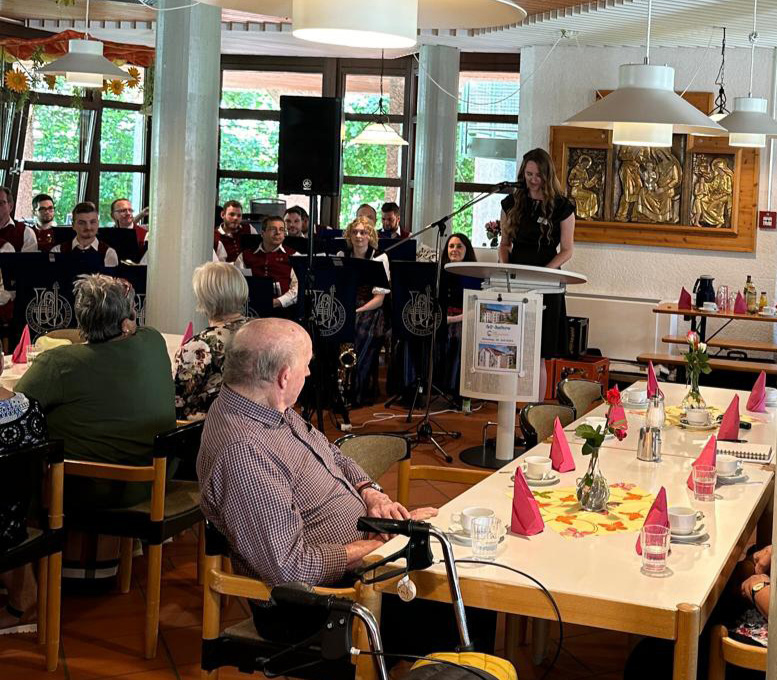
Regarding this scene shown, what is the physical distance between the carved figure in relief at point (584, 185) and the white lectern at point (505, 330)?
168 inches

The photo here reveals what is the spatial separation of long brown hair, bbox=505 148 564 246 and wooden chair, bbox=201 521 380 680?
434 cm

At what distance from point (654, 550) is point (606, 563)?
0.40 feet

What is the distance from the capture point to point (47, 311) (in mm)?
7750

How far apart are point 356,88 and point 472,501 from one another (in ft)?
39.4

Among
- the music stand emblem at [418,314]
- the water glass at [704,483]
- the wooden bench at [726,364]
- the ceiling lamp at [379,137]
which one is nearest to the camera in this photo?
the water glass at [704,483]

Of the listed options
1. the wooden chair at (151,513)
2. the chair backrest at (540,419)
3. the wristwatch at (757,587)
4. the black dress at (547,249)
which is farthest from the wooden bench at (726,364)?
the wristwatch at (757,587)

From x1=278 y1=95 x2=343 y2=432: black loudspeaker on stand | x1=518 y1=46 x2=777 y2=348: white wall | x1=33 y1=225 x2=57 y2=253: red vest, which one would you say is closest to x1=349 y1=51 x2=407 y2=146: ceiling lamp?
x1=518 y1=46 x2=777 y2=348: white wall

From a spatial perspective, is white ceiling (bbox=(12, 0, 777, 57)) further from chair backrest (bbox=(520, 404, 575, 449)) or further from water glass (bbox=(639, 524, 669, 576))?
water glass (bbox=(639, 524, 669, 576))

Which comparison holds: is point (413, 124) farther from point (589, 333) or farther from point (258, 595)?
point (258, 595)

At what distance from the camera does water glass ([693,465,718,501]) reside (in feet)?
11.3

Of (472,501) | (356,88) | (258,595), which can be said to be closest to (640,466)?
(472,501)

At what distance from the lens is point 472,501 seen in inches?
130

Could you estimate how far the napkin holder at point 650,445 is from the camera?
393 centimetres

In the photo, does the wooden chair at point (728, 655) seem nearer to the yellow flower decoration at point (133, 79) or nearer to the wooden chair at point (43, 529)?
the wooden chair at point (43, 529)
